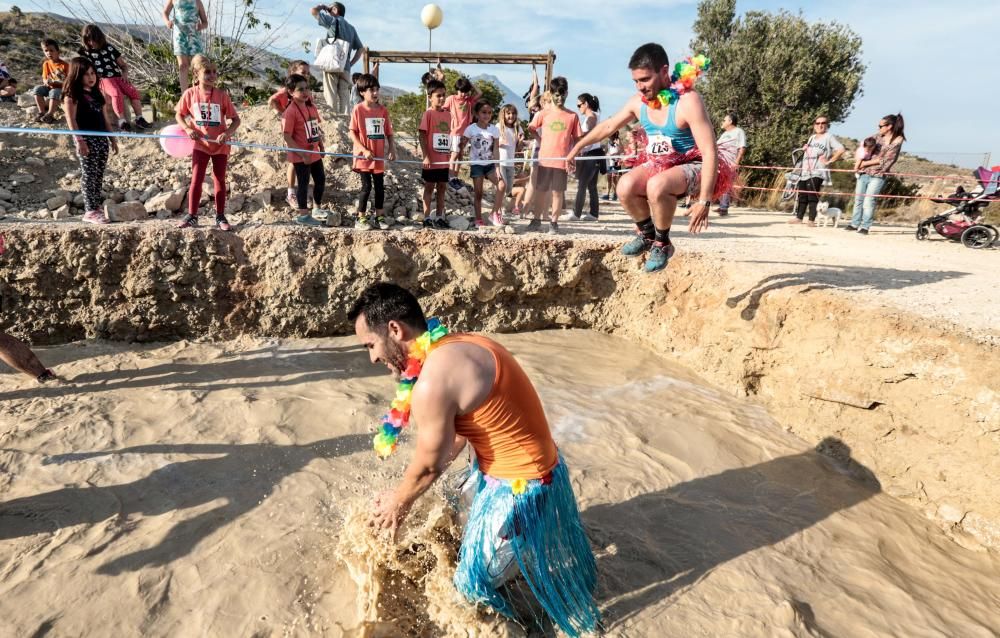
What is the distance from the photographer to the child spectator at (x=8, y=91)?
8016 millimetres

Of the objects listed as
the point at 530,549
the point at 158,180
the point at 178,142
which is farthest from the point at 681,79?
the point at 158,180

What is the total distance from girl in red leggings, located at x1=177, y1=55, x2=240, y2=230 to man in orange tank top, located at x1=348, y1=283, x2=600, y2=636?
3.57m

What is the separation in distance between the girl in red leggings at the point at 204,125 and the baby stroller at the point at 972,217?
8340 mm

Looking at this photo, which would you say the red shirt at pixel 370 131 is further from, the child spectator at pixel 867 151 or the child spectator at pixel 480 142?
the child spectator at pixel 867 151

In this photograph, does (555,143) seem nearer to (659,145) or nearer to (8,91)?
(659,145)

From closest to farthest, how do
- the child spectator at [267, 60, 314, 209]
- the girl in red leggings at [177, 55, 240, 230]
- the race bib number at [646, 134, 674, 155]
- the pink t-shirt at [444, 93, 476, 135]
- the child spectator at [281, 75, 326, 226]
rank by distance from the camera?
the race bib number at [646, 134, 674, 155] → the girl in red leggings at [177, 55, 240, 230] → the child spectator at [281, 75, 326, 226] → the child spectator at [267, 60, 314, 209] → the pink t-shirt at [444, 93, 476, 135]

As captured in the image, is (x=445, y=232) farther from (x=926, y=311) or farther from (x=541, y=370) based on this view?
(x=926, y=311)

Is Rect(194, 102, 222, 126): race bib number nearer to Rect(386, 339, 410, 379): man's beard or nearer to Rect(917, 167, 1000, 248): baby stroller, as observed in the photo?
Rect(386, 339, 410, 379): man's beard

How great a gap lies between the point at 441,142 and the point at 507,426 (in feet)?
16.5

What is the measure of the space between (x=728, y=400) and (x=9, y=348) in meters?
5.02

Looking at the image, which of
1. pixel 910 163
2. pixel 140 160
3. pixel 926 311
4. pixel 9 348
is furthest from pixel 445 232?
pixel 910 163

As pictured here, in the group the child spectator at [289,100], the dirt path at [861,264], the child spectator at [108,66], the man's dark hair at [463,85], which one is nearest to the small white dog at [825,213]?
the dirt path at [861,264]

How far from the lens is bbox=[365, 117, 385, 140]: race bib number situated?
19.2ft

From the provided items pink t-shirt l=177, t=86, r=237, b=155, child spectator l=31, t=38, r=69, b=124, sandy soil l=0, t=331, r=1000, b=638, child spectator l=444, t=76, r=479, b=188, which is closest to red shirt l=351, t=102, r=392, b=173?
child spectator l=444, t=76, r=479, b=188
